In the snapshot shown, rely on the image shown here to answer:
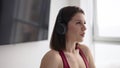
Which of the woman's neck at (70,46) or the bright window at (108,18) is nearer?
the woman's neck at (70,46)

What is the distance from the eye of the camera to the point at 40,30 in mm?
1700

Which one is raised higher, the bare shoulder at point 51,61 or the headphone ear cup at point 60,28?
the headphone ear cup at point 60,28

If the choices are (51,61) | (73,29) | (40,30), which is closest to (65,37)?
(73,29)

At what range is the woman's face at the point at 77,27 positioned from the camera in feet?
Answer: 3.98

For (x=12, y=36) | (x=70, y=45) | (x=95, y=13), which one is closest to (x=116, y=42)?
(x=95, y=13)

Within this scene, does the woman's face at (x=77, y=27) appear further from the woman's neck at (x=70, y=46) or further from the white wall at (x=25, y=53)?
the white wall at (x=25, y=53)

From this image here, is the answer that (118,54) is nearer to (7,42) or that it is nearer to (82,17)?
(82,17)

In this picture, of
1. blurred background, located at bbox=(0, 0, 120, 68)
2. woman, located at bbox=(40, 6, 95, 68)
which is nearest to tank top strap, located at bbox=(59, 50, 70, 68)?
woman, located at bbox=(40, 6, 95, 68)

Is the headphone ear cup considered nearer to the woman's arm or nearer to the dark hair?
the dark hair

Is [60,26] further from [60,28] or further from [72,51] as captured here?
[72,51]

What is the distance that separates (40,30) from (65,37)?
0.49 m

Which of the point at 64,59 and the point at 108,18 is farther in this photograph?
the point at 108,18

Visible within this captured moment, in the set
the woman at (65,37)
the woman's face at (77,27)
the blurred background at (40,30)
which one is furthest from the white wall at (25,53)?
the woman's face at (77,27)

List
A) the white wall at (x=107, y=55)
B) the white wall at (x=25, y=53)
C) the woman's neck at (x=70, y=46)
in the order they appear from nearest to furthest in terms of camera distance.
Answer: the woman's neck at (x=70, y=46) < the white wall at (x=25, y=53) < the white wall at (x=107, y=55)
